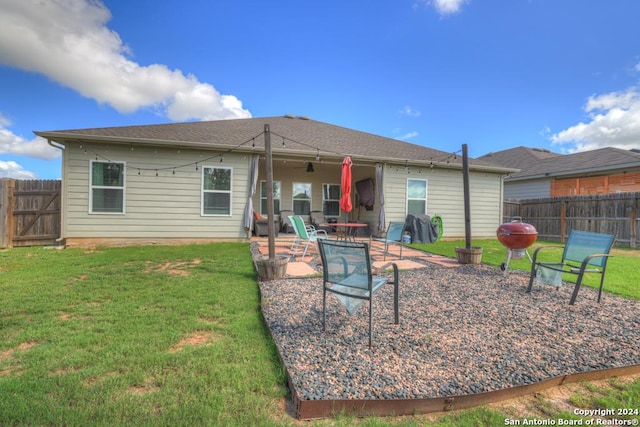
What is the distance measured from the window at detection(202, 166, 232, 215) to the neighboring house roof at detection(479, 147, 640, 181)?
47.3 feet

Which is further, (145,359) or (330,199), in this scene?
(330,199)

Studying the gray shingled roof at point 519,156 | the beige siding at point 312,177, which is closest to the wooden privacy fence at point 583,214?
the gray shingled roof at point 519,156

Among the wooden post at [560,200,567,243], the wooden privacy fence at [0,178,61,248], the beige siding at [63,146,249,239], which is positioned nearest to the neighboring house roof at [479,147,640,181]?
the wooden post at [560,200,567,243]

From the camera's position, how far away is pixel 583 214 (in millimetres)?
10148

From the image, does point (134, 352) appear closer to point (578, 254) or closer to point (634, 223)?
point (578, 254)

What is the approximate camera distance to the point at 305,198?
12.0 metres

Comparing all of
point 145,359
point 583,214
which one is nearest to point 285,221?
point 145,359

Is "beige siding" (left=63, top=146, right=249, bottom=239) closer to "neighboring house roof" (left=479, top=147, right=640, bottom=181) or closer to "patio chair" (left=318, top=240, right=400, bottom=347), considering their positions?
"patio chair" (left=318, top=240, right=400, bottom=347)

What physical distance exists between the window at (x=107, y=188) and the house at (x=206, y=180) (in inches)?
0.9

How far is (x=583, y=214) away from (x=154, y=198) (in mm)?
13958

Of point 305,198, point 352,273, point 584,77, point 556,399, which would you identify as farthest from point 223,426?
point 584,77

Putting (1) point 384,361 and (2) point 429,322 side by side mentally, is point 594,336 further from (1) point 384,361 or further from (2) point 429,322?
(1) point 384,361

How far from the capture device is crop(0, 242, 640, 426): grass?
1.56m

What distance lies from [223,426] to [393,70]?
488 inches
